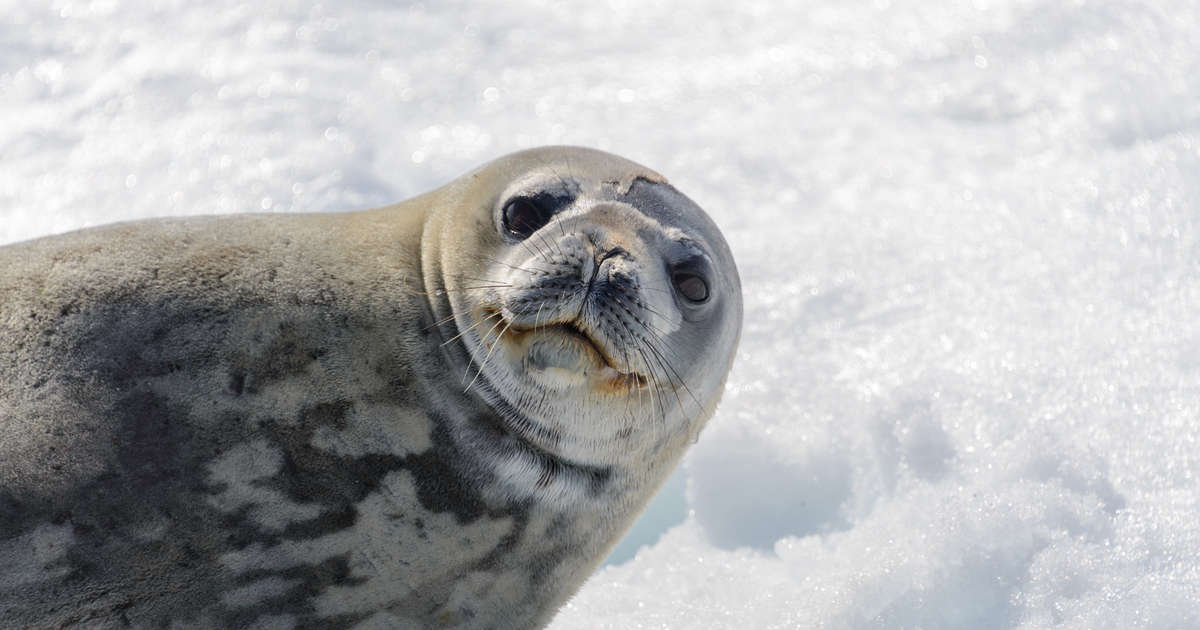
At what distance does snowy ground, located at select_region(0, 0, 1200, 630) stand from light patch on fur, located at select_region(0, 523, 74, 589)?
1.83m

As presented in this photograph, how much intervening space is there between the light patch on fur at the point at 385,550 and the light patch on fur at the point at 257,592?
33 millimetres

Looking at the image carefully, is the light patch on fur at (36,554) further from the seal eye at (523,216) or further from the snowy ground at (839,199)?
the snowy ground at (839,199)

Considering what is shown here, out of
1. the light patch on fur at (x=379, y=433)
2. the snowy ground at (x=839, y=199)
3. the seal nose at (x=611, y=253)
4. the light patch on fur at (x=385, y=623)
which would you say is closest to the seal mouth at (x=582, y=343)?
the seal nose at (x=611, y=253)

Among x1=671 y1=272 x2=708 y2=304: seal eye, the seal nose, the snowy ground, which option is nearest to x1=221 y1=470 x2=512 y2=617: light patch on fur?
the seal nose

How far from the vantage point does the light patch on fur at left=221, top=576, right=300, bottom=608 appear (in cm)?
235

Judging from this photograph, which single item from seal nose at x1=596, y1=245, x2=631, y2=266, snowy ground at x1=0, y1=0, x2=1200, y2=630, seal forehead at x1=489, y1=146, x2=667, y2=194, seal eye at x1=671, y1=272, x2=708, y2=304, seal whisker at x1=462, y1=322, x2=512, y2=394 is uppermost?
snowy ground at x1=0, y1=0, x2=1200, y2=630

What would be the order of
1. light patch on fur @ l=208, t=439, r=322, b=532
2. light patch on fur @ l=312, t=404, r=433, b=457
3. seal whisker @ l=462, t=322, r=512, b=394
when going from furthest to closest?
seal whisker @ l=462, t=322, r=512, b=394, light patch on fur @ l=312, t=404, r=433, b=457, light patch on fur @ l=208, t=439, r=322, b=532

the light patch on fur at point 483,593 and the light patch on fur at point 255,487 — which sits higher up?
the light patch on fur at point 483,593

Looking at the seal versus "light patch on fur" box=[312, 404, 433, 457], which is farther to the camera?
"light patch on fur" box=[312, 404, 433, 457]

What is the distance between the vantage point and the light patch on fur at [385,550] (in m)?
2.40

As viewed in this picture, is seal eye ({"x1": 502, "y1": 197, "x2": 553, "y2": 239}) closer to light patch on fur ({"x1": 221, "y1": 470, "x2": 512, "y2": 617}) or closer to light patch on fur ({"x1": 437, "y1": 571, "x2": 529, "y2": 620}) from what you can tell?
light patch on fur ({"x1": 221, "y1": 470, "x2": 512, "y2": 617})

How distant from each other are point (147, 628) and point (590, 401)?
1.09m

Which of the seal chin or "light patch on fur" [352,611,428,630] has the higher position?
the seal chin

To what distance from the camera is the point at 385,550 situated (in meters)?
2.47
